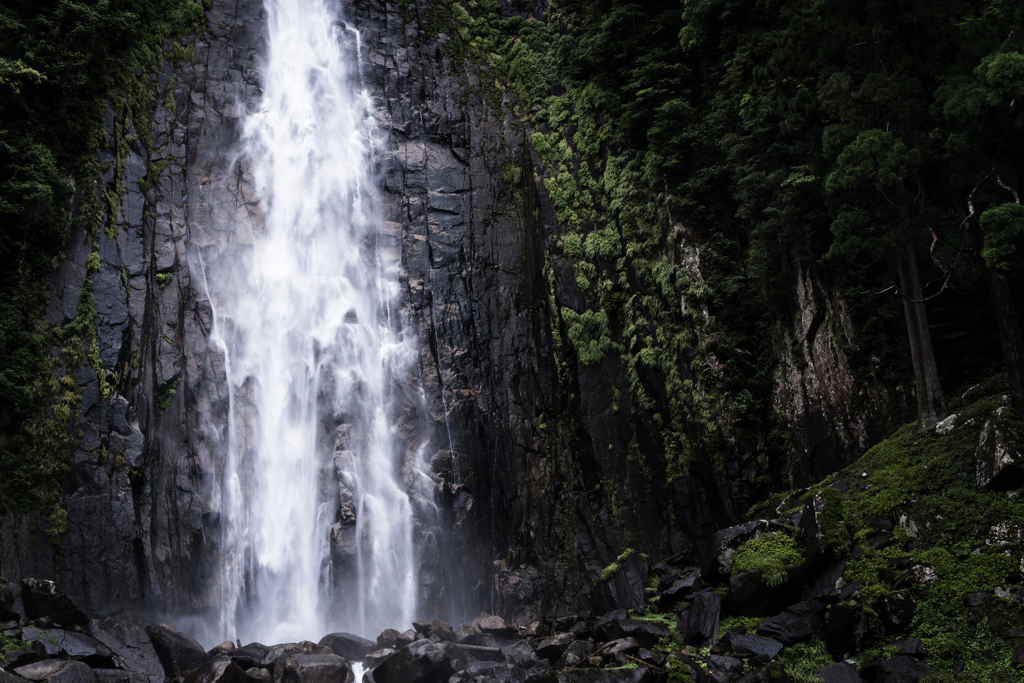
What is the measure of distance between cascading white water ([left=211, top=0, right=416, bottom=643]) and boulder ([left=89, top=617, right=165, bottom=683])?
343 cm

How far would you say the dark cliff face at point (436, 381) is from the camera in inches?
590

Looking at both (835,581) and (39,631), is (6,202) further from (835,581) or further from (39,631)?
(835,581)

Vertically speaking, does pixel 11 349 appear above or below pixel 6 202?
below

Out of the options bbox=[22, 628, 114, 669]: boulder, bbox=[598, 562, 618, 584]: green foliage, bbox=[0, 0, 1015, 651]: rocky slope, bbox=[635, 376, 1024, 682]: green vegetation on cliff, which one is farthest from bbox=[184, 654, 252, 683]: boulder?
bbox=[598, 562, 618, 584]: green foliage

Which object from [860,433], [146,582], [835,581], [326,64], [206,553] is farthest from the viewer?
[326,64]

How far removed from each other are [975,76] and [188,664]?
17661 millimetres

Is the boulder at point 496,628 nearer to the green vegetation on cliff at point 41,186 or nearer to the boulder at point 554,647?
the boulder at point 554,647

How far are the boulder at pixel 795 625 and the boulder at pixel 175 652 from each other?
10519mm

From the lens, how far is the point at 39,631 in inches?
439

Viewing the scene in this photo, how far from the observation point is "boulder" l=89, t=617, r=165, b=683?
1171cm

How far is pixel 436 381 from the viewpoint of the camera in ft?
65.1

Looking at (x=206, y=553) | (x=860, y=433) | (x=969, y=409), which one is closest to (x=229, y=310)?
(x=206, y=553)

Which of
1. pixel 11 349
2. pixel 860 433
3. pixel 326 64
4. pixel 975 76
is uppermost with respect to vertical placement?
pixel 326 64

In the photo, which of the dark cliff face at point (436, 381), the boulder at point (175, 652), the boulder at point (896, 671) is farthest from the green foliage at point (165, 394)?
the boulder at point (896, 671)
